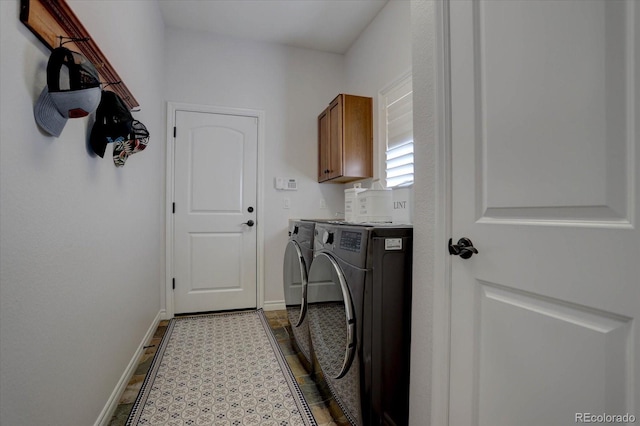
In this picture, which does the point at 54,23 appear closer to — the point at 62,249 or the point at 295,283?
the point at 62,249

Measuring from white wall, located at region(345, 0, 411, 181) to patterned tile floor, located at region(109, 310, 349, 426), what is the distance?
1.63 meters

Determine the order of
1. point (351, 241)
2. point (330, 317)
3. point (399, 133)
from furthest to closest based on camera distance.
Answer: point (399, 133) → point (330, 317) → point (351, 241)

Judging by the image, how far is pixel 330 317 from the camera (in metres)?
1.37

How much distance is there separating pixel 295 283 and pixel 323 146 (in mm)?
1619

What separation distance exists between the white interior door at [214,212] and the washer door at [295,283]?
936 mm

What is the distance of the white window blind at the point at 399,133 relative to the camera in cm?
221

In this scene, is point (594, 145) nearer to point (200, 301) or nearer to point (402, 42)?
point (402, 42)

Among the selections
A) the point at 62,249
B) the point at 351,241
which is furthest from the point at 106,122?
the point at 351,241

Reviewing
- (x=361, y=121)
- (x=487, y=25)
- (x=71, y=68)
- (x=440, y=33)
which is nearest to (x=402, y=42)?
(x=361, y=121)

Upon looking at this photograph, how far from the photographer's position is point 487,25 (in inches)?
34.3

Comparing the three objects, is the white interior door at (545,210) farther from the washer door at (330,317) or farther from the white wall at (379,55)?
the white wall at (379,55)

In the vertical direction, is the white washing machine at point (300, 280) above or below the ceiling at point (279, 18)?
below

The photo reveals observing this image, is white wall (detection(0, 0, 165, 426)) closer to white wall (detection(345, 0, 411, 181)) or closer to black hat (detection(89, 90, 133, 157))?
black hat (detection(89, 90, 133, 157))

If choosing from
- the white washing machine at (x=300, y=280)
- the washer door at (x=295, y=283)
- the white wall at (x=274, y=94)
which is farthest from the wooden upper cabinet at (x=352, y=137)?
the washer door at (x=295, y=283)
